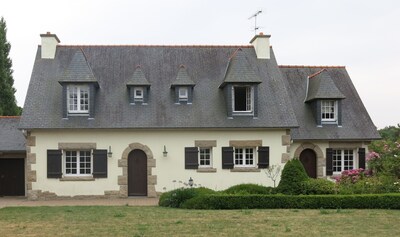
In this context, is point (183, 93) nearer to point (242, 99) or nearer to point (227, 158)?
point (242, 99)

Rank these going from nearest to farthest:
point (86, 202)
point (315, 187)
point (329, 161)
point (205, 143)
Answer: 1. point (315, 187)
2. point (86, 202)
3. point (205, 143)
4. point (329, 161)

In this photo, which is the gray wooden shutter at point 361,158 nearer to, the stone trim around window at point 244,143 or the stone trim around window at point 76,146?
the stone trim around window at point 244,143

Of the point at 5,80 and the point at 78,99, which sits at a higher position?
the point at 5,80

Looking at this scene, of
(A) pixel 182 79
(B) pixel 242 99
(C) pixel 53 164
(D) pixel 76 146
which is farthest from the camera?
(B) pixel 242 99

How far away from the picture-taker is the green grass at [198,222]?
40.8ft

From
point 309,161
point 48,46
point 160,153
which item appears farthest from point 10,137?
point 309,161

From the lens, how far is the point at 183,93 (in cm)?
2531

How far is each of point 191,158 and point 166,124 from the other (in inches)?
72.8

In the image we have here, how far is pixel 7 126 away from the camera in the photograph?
26906 mm

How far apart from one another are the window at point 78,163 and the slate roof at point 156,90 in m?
1.32

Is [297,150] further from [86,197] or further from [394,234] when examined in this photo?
[394,234]

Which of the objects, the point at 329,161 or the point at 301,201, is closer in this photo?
the point at 301,201

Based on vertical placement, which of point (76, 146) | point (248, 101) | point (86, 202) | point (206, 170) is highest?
point (248, 101)

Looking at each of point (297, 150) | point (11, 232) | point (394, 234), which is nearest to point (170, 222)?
point (11, 232)
